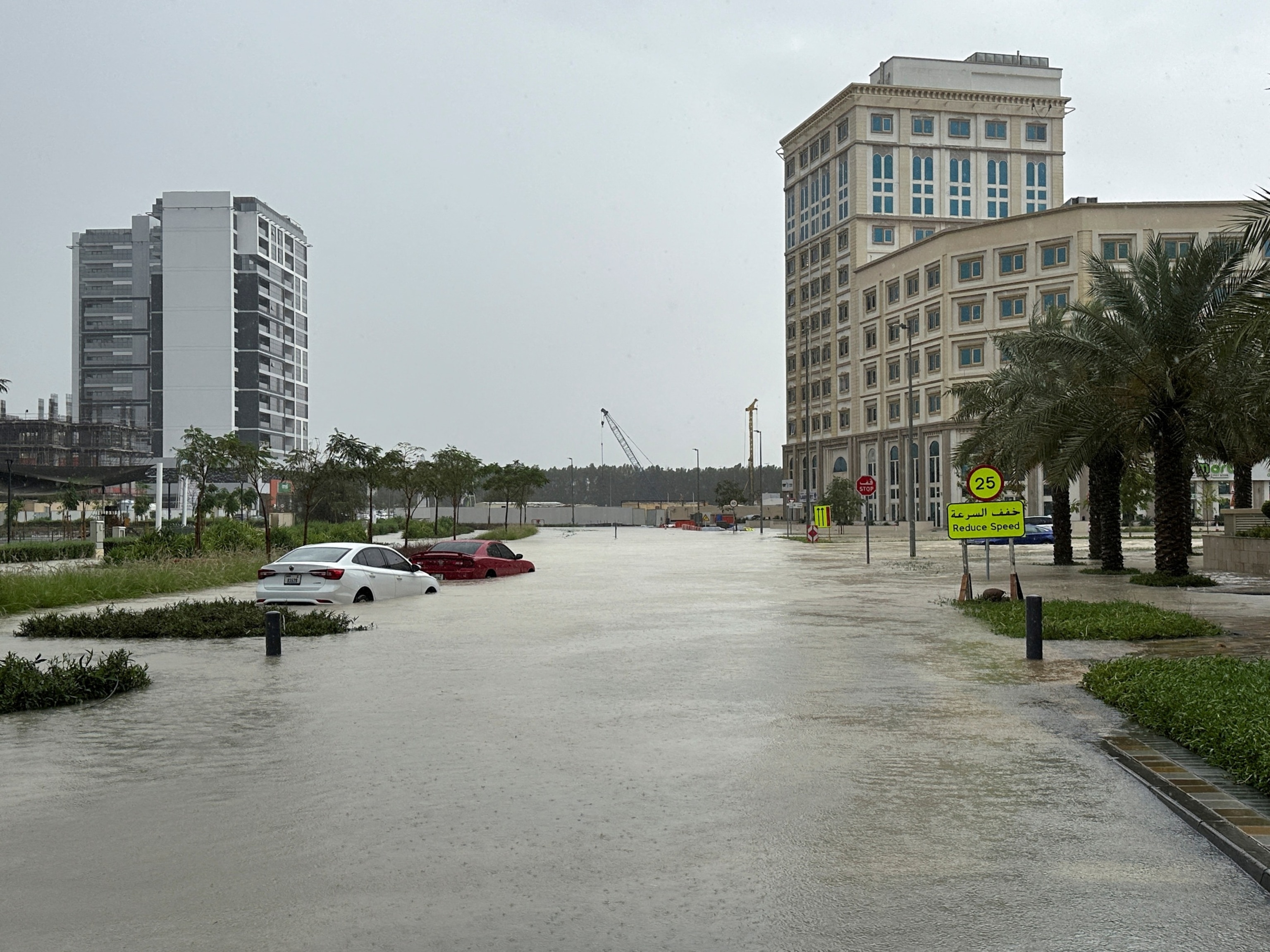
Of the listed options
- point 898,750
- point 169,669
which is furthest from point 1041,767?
point 169,669

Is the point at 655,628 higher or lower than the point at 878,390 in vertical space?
lower

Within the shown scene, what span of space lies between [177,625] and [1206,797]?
1497 centimetres

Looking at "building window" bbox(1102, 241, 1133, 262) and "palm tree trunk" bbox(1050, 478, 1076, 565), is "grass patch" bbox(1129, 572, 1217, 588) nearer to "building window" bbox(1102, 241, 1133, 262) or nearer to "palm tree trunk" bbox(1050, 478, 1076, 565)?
"palm tree trunk" bbox(1050, 478, 1076, 565)

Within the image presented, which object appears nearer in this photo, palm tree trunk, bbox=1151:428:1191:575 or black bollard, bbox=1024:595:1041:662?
black bollard, bbox=1024:595:1041:662

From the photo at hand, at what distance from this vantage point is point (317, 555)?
23656 mm

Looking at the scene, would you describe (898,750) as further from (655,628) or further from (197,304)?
(197,304)

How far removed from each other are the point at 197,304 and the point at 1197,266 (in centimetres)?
13291

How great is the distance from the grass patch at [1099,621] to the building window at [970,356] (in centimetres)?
7359

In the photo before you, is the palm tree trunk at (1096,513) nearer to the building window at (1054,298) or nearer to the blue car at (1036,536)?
the blue car at (1036,536)

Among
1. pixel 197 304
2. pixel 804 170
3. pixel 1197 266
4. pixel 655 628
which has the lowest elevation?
pixel 655 628

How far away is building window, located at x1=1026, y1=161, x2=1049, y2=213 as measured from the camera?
117 meters

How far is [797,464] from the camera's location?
126 metres

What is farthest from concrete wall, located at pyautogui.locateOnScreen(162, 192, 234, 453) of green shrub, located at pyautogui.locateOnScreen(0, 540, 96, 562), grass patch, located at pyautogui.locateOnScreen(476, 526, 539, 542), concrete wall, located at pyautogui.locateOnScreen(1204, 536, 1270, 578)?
concrete wall, located at pyautogui.locateOnScreen(1204, 536, 1270, 578)

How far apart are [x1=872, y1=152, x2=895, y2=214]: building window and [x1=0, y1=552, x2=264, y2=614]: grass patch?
91.1 metres
